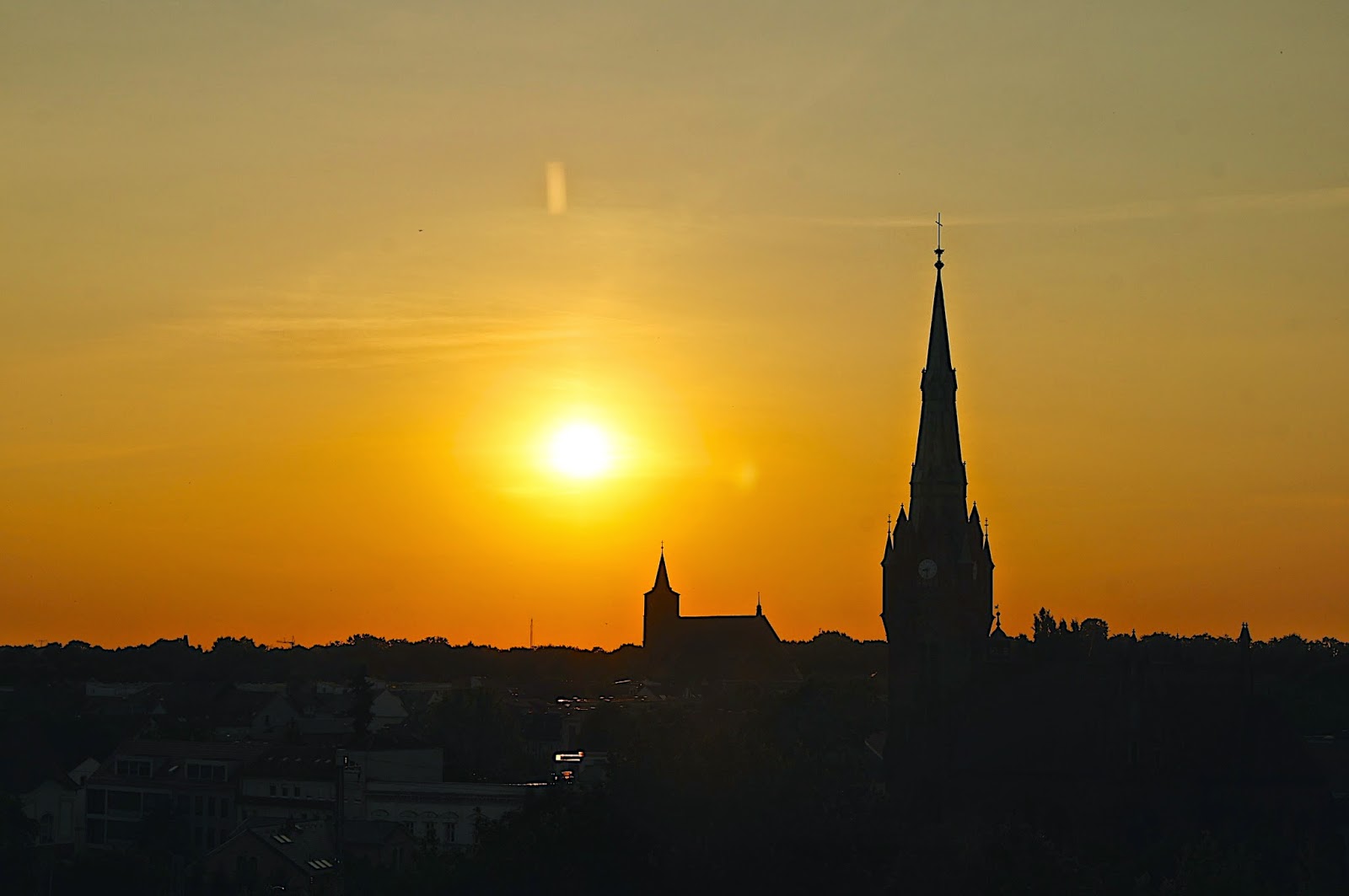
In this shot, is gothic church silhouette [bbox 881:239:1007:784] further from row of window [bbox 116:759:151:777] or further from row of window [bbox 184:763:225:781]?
row of window [bbox 116:759:151:777]

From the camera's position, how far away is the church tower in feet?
298

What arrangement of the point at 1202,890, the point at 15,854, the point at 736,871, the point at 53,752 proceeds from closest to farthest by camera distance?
the point at 1202,890
the point at 736,871
the point at 15,854
the point at 53,752

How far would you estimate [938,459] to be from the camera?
92.1m

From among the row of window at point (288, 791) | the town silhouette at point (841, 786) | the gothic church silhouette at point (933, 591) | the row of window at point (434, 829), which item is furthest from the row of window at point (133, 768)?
the gothic church silhouette at point (933, 591)

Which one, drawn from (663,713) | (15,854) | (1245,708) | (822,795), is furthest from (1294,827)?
(663,713)

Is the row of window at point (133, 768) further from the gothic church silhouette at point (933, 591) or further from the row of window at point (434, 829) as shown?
the gothic church silhouette at point (933, 591)

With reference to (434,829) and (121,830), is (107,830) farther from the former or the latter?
(434,829)

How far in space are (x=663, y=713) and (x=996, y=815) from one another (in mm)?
69526

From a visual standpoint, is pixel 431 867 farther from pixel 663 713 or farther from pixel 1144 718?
pixel 663 713

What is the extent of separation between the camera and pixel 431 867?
2403 inches

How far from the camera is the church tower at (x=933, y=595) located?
90.8 meters

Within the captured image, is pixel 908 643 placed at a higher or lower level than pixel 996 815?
higher

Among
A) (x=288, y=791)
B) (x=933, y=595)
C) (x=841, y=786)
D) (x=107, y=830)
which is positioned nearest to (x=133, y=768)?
(x=107, y=830)

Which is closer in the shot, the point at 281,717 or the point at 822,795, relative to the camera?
the point at 822,795
